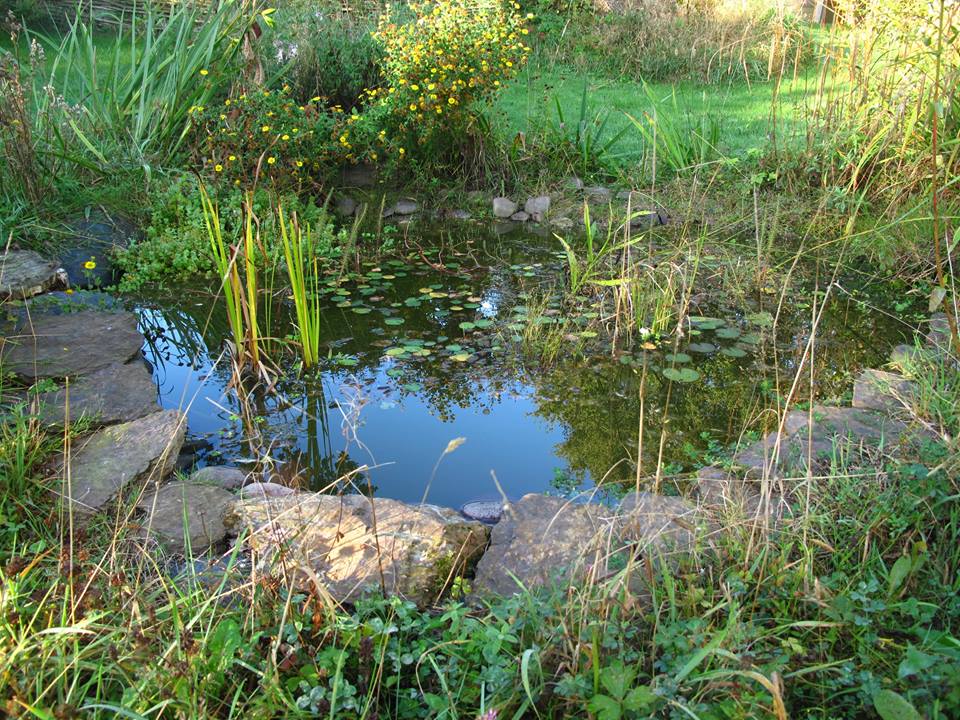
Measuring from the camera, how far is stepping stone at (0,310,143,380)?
3.21 meters

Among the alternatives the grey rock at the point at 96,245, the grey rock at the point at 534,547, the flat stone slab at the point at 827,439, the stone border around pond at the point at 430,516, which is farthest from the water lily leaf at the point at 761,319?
the grey rock at the point at 96,245

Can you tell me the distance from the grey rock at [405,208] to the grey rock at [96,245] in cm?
180

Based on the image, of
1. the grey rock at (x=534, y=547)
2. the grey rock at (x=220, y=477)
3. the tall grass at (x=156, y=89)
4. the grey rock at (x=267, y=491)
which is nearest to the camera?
the grey rock at (x=534, y=547)

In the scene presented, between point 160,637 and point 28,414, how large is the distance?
4.44ft

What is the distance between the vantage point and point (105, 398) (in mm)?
3033

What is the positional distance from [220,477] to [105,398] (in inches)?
24.9

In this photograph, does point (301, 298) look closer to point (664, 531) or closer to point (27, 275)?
point (27, 275)

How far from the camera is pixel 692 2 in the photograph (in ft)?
31.9

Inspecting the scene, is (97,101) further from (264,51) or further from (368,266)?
(368,266)

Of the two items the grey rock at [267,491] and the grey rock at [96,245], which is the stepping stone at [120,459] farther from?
the grey rock at [96,245]

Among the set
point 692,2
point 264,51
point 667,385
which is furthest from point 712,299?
→ point 692,2

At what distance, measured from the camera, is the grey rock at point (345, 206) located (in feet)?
19.4

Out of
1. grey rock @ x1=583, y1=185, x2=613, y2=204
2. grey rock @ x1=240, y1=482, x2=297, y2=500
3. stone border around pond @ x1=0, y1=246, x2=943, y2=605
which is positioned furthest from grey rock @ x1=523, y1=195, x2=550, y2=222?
grey rock @ x1=240, y1=482, x2=297, y2=500

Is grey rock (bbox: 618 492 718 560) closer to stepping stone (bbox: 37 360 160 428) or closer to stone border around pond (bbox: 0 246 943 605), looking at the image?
stone border around pond (bbox: 0 246 943 605)
